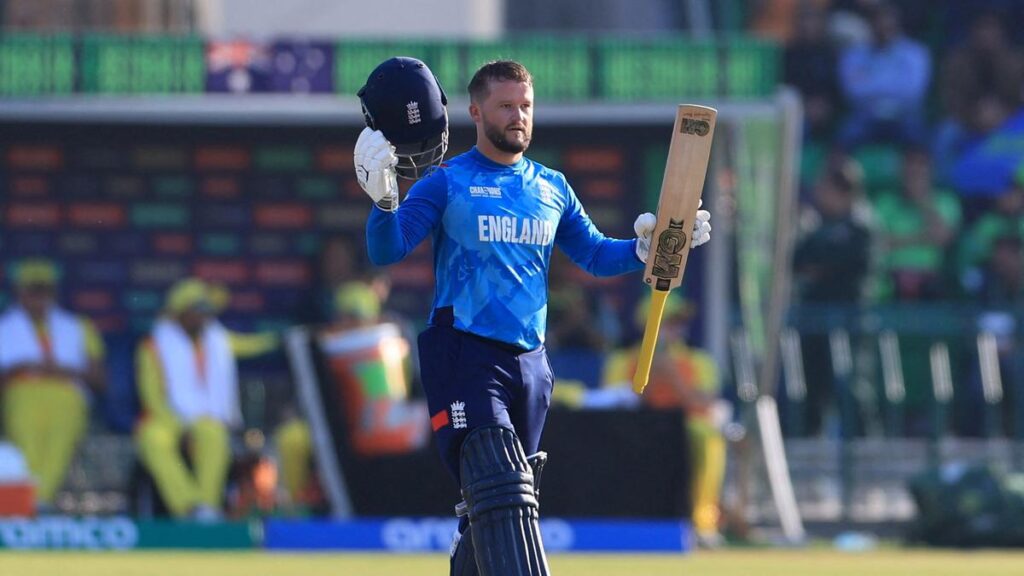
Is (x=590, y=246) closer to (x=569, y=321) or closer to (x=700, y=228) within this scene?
(x=700, y=228)

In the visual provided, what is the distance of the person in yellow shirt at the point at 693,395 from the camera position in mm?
15750

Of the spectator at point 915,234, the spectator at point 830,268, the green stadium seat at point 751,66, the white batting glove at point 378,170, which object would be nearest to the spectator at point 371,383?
the green stadium seat at point 751,66

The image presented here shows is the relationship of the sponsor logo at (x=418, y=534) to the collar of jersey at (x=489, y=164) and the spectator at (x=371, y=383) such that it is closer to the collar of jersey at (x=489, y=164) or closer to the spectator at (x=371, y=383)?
the spectator at (x=371, y=383)

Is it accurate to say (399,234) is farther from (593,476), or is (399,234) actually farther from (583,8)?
(583,8)

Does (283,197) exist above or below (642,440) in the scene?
above

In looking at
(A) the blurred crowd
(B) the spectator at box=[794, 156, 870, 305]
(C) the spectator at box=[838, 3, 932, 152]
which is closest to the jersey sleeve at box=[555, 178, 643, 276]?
(A) the blurred crowd

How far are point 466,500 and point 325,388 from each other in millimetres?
8564

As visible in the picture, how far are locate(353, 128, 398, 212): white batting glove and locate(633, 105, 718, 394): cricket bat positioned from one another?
912mm

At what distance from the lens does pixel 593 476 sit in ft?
49.3

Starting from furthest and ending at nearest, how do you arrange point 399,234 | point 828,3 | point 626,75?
point 828,3, point 626,75, point 399,234

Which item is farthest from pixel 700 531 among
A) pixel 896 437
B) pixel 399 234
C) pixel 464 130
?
pixel 399 234

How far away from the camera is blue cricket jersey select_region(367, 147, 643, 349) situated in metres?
7.04

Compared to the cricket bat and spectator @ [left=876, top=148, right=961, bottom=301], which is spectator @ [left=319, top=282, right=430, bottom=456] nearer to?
spectator @ [left=876, top=148, right=961, bottom=301]

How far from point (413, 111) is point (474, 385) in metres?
0.89
